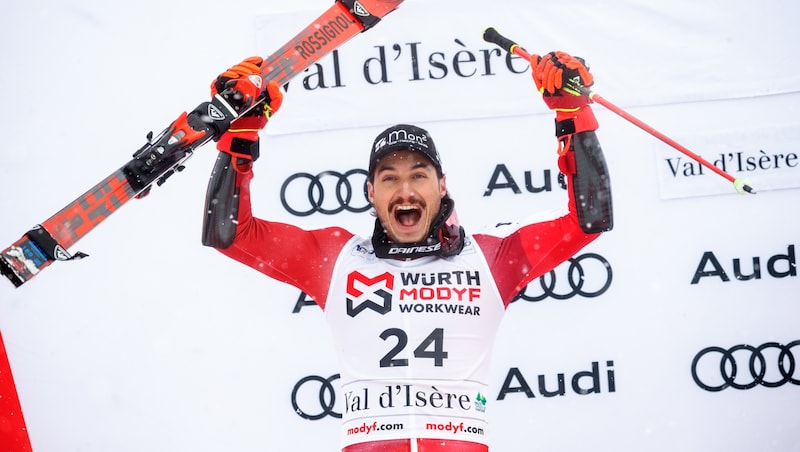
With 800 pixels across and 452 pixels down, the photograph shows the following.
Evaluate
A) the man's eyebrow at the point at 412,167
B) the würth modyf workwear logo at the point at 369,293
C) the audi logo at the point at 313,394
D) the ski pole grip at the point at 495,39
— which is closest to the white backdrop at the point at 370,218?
the audi logo at the point at 313,394

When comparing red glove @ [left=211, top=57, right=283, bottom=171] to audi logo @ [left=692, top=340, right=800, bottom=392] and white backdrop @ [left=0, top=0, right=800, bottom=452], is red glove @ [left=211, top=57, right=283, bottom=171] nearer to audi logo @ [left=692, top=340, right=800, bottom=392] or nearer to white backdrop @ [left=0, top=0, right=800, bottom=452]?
white backdrop @ [left=0, top=0, right=800, bottom=452]

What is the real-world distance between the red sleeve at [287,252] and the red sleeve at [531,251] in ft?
1.85

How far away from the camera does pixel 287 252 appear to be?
9.21 ft

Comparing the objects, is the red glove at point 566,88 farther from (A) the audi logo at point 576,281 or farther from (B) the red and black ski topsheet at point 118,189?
(A) the audi logo at point 576,281

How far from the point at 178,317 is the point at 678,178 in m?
2.61

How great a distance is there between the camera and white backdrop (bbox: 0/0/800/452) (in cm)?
399

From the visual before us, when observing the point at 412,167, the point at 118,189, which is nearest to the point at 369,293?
the point at 412,167

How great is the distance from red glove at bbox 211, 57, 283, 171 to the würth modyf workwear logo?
537 mm

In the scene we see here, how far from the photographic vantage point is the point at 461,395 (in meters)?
2.66

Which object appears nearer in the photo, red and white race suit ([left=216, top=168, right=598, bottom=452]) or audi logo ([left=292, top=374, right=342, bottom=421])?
red and white race suit ([left=216, top=168, right=598, bottom=452])

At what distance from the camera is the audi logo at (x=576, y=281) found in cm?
413

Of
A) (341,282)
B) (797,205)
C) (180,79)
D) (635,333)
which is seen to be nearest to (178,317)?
(180,79)

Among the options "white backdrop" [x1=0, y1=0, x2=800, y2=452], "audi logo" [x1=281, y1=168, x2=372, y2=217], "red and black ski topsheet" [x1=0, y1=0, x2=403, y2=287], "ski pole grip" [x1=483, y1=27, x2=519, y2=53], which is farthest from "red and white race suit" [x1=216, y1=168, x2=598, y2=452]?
"white backdrop" [x1=0, y1=0, x2=800, y2=452]

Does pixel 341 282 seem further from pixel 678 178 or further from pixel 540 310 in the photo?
pixel 678 178
